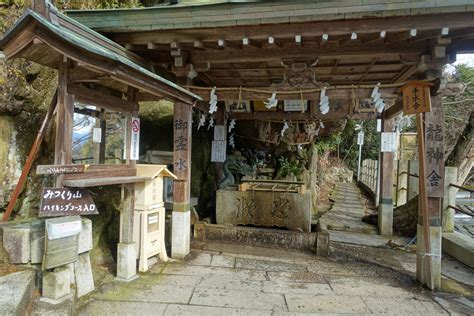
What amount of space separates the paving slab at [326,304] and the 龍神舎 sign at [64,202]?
9.95 feet

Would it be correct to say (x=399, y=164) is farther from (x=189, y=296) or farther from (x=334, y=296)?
(x=189, y=296)

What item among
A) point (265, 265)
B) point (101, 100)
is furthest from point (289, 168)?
point (101, 100)

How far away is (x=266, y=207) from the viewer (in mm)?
7105

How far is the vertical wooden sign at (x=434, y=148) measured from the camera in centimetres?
487

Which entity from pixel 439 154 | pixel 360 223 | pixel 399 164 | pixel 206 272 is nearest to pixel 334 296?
pixel 206 272

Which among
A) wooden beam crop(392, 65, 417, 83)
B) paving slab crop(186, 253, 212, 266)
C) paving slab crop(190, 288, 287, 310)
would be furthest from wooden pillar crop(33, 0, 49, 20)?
wooden beam crop(392, 65, 417, 83)

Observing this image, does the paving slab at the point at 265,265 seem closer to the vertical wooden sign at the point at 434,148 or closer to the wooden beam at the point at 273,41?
the vertical wooden sign at the point at 434,148

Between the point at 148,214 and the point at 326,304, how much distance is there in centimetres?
315

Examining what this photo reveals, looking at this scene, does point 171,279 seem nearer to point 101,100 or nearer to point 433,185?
point 101,100

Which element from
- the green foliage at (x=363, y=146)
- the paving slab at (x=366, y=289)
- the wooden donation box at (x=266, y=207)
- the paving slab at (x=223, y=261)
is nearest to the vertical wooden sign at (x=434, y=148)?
the paving slab at (x=366, y=289)

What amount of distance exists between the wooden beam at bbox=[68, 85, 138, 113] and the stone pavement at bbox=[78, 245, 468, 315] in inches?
106

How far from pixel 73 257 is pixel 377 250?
257 inches

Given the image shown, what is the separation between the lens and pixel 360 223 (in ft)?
32.2

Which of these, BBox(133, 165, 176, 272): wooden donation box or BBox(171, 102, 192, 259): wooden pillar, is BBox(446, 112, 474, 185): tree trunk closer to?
BBox(171, 102, 192, 259): wooden pillar
